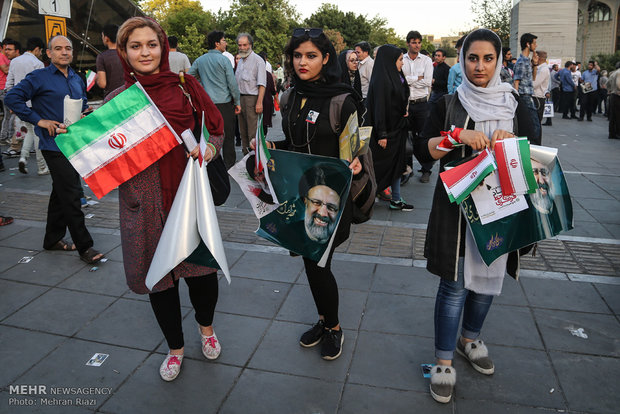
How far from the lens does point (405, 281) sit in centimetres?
423

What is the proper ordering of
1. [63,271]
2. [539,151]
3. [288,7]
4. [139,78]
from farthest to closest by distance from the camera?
[288,7]
[63,271]
[139,78]
[539,151]

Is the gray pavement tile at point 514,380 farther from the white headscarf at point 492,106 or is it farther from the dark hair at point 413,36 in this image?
the dark hair at point 413,36

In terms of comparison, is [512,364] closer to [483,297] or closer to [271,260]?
[483,297]

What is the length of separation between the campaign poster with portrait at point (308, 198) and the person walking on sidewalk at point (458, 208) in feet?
1.78

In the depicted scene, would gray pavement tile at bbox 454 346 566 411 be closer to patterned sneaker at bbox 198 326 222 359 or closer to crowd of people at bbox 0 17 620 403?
crowd of people at bbox 0 17 620 403

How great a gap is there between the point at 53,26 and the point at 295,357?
590cm

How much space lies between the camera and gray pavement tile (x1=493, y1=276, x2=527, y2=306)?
12.6 feet

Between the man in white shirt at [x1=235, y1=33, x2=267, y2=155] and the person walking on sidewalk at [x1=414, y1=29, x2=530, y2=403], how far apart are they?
5.62 metres

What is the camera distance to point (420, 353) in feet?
10.5

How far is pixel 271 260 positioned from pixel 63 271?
6.02 ft

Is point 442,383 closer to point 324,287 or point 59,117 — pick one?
point 324,287

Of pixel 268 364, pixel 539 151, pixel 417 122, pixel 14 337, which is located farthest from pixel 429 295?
pixel 417 122

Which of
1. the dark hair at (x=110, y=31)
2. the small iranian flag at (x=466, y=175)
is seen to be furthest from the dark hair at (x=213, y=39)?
the small iranian flag at (x=466, y=175)

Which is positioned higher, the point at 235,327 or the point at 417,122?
the point at 417,122
